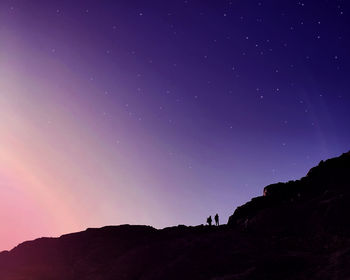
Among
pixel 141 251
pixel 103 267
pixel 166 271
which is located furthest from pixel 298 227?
pixel 103 267

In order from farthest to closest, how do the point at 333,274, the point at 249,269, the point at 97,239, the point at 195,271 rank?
the point at 97,239 → the point at 195,271 → the point at 249,269 → the point at 333,274

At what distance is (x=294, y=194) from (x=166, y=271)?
26.1 metres

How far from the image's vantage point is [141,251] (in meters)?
49.9

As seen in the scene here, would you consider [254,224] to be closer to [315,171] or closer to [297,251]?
[297,251]

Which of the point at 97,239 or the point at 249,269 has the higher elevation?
the point at 97,239

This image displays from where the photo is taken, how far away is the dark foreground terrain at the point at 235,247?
3859 cm

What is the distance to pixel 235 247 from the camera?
44719mm

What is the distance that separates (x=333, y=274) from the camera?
1294 inches

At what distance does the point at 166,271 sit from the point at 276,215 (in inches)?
624

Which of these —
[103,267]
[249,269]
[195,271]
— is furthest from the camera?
[103,267]

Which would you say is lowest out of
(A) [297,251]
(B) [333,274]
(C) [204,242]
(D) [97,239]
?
(B) [333,274]

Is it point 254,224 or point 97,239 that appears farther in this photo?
point 97,239

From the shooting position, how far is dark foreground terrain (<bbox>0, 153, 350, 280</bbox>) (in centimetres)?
3859

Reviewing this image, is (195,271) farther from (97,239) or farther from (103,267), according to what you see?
(97,239)
